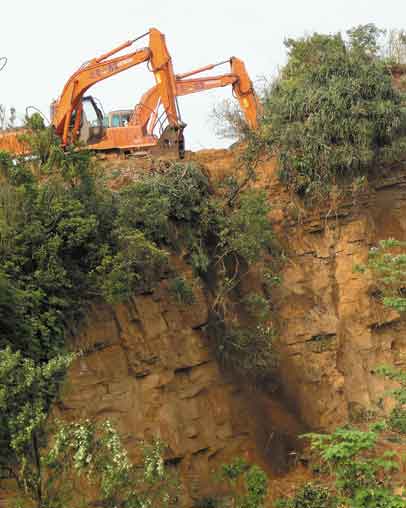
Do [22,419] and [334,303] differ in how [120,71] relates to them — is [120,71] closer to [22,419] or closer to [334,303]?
[334,303]

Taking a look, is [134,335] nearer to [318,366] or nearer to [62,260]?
[62,260]

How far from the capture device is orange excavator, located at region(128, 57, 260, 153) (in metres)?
21.6

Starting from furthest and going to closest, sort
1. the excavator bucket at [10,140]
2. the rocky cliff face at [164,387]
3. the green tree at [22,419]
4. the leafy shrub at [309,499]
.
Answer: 1. the excavator bucket at [10,140]
2. the rocky cliff face at [164,387]
3. the leafy shrub at [309,499]
4. the green tree at [22,419]

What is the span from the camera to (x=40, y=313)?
45.5 ft

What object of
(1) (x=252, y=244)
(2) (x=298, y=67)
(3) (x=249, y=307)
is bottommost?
(3) (x=249, y=307)

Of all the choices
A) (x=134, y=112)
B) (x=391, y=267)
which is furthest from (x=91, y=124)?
(x=391, y=267)

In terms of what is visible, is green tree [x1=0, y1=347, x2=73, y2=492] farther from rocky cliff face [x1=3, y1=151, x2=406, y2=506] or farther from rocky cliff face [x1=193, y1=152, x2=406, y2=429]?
rocky cliff face [x1=193, y1=152, x2=406, y2=429]

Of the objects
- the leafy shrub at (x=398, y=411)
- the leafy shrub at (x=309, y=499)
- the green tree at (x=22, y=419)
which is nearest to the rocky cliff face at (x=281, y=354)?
the leafy shrub at (x=309, y=499)

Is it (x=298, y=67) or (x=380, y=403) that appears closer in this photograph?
(x=380, y=403)

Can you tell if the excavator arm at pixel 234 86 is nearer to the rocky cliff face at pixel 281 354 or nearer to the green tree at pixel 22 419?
the rocky cliff face at pixel 281 354

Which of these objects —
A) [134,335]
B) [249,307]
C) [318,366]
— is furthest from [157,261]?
[318,366]

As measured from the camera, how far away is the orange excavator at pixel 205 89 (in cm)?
2161

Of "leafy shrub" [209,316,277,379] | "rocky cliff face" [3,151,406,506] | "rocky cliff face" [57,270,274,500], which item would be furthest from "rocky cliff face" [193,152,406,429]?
"rocky cliff face" [57,270,274,500]

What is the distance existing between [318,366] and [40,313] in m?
7.29
